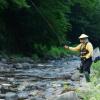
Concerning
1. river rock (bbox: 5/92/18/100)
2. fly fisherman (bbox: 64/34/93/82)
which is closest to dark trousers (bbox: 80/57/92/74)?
fly fisherman (bbox: 64/34/93/82)

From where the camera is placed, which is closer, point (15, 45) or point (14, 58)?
point (14, 58)

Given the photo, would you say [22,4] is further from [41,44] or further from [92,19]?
[92,19]

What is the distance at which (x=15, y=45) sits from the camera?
132 feet

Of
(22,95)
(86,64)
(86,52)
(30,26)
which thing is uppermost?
(30,26)

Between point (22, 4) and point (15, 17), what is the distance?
17.5ft

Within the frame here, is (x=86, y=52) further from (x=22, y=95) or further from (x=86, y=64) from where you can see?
(x=22, y=95)

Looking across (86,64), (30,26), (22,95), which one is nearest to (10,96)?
(22,95)

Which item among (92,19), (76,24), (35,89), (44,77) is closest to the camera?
(35,89)

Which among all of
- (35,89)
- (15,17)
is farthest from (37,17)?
(35,89)

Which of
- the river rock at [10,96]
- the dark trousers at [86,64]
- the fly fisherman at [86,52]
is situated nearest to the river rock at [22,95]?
the river rock at [10,96]

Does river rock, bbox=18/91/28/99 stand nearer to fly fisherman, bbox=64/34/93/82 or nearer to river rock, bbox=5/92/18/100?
river rock, bbox=5/92/18/100

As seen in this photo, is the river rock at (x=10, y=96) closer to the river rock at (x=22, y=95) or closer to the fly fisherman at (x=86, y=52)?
the river rock at (x=22, y=95)

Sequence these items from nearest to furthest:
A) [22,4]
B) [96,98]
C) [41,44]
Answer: [96,98] < [22,4] < [41,44]

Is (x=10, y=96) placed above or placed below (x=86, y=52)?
below
